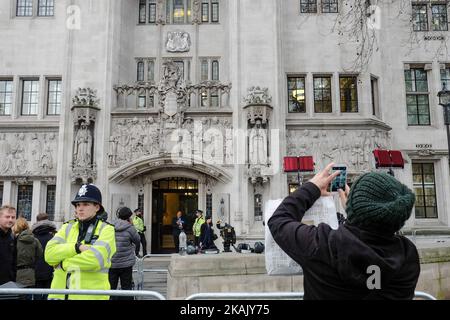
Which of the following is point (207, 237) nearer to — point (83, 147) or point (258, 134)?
point (258, 134)

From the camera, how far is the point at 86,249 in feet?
10.8

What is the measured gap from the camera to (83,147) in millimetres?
16062

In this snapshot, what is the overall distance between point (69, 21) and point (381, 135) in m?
14.9

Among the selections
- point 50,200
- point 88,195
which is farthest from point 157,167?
point 88,195

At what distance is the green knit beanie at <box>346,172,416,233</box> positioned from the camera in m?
1.74

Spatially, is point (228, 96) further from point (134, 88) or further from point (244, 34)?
point (134, 88)

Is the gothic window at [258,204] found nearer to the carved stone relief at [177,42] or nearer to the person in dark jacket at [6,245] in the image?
the carved stone relief at [177,42]

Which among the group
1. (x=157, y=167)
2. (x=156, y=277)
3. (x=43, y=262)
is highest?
(x=157, y=167)

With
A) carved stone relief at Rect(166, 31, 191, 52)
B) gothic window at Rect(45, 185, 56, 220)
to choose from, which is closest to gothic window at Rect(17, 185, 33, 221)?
gothic window at Rect(45, 185, 56, 220)

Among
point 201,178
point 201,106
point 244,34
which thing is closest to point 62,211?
point 201,178

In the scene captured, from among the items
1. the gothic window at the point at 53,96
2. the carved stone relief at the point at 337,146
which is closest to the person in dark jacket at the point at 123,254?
the carved stone relief at the point at 337,146

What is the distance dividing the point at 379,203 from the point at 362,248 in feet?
Answer: 0.75

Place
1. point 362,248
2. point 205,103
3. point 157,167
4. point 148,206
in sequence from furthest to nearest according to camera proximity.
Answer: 1. point 148,206
2. point 205,103
3. point 157,167
4. point 362,248

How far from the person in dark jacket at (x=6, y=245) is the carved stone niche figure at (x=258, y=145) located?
11265 millimetres
